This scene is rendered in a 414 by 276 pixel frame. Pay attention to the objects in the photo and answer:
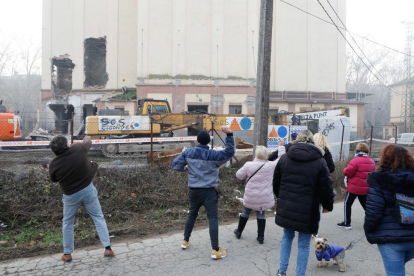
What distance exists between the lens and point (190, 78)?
89.2 ft

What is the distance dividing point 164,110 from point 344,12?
2549 centimetres

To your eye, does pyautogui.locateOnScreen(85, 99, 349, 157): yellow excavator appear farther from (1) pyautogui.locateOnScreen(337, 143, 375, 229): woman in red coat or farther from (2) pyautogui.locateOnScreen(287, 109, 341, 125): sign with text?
(1) pyautogui.locateOnScreen(337, 143, 375, 229): woman in red coat

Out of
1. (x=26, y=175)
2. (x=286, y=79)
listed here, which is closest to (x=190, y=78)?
(x=286, y=79)

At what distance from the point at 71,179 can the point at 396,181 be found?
3806 mm

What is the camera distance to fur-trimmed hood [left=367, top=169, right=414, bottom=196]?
2697mm

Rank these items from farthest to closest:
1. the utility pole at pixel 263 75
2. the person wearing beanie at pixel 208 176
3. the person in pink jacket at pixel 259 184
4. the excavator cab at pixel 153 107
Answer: the excavator cab at pixel 153 107 < the utility pole at pixel 263 75 < the person in pink jacket at pixel 259 184 < the person wearing beanie at pixel 208 176

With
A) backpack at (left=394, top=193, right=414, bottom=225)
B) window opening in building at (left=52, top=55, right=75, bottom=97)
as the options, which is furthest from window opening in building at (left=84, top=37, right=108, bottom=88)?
backpack at (left=394, top=193, right=414, bottom=225)

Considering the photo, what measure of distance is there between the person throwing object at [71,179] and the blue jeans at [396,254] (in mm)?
3551

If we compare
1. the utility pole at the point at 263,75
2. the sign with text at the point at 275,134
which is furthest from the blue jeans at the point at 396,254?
the sign with text at the point at 275,134

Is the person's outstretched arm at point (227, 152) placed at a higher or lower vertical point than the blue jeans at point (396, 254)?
higher

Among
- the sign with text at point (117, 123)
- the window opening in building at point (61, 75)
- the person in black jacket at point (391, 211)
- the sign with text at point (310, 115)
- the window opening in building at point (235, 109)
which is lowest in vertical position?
the person in black jacket at point (391, 211)

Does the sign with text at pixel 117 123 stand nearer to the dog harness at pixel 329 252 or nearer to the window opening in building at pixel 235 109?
the dog harness at pixel 329 252

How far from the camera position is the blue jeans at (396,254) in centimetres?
275

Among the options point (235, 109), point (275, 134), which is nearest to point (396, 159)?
point (275, 134)
